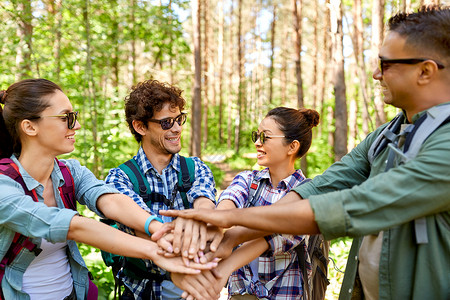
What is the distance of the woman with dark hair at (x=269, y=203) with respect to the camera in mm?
2480

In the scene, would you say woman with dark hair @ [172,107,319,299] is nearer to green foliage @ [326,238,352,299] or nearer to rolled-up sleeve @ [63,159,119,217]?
rolled-up sleeve @ [63,159,119,217]

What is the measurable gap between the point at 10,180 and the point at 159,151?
1076 mm

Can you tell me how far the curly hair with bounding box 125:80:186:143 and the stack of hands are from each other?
93cm

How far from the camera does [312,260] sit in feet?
9.29

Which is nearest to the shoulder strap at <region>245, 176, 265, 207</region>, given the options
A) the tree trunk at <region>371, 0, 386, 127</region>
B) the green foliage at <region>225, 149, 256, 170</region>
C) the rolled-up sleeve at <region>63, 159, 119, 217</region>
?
the rolled-up sleeve at <region>63, 159, 119, 217</region>

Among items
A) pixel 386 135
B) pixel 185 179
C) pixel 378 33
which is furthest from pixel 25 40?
pixel 378 33

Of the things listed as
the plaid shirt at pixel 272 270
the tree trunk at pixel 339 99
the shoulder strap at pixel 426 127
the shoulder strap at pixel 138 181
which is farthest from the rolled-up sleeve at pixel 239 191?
the tree trunk at pixel 339 99

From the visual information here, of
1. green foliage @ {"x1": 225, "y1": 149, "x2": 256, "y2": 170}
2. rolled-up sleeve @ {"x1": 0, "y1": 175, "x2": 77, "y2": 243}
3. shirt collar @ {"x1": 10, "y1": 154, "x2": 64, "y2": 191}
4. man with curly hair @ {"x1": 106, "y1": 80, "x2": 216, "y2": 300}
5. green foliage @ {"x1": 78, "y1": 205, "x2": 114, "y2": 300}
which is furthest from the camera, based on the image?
green foliage @ {"x1": 225, "y1": 149, "x2": 256, "y2": 170}

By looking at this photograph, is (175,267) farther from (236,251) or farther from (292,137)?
(292,137)

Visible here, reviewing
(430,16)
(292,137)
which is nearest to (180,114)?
(292,137)

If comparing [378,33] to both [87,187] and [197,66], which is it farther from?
[87,187]

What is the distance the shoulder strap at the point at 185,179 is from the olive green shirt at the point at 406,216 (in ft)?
3.93

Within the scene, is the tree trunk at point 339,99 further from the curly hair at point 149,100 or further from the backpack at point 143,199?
the backpack at point 143,199

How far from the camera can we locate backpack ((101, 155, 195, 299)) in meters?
2.62
